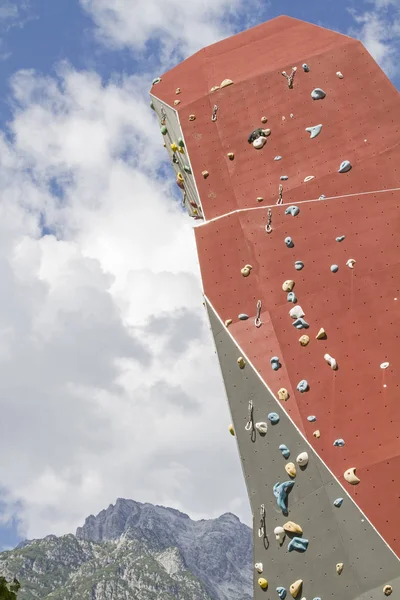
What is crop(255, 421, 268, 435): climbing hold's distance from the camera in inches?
768

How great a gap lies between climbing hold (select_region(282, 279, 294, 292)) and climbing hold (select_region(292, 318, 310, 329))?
35.2 inches

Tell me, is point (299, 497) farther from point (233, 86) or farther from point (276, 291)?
point (233, 86)

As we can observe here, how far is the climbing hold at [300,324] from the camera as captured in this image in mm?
19828

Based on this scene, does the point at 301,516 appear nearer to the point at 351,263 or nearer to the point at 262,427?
the point at 262,427

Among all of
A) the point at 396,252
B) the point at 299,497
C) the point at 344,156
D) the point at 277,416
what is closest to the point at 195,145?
the point at 344,156

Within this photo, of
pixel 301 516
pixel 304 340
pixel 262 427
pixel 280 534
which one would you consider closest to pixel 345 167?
pixel 304 340

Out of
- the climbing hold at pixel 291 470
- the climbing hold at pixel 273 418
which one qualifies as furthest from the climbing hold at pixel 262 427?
the climbing hold at pixel 291 470

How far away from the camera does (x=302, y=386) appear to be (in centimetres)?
1922

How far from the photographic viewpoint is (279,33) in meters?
25.9

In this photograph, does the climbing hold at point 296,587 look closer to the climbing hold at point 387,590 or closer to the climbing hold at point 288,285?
the climbing hold at point 387,590

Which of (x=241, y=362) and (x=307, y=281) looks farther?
(x=307, y=281)

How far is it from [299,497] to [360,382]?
310cm

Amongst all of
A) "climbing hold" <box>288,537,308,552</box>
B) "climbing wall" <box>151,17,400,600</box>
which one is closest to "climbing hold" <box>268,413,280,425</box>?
"climbing wall" <box>151,17,400,600</box>

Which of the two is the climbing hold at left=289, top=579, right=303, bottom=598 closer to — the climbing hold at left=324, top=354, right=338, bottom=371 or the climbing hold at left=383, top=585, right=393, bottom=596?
the climbing hold at left=383, top=585, right=393, bottom=596
